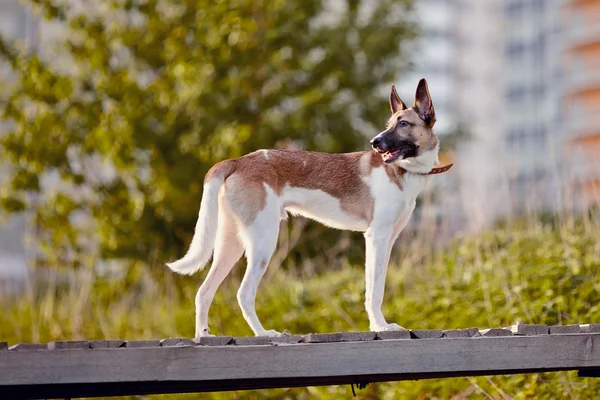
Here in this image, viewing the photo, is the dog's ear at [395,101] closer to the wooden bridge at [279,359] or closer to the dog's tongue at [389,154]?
the dog's tongue at [389,154]

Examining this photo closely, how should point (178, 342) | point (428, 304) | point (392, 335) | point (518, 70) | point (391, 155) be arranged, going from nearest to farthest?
point (178, 342), point (392, 335), point (391, 155), point (428, 304), point (518, 70)

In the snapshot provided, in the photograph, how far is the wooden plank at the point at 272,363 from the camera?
12.8ft

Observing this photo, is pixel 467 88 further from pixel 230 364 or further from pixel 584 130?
pixel 230 364

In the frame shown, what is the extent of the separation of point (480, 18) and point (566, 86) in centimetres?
2654

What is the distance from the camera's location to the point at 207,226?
185 inches

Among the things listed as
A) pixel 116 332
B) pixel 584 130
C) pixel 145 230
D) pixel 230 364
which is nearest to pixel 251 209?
pixel 230 364

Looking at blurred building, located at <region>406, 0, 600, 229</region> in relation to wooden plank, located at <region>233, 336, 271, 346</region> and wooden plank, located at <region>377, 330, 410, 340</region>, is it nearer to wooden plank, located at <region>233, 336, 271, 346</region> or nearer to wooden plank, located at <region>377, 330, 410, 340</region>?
wooden plank, located at <region>377, 330, 410, 340</region>

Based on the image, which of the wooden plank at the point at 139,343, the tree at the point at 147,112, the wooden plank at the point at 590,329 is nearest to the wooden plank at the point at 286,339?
the wooden plank at the point at 139,343

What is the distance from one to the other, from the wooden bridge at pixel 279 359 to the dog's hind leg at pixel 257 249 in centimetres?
38

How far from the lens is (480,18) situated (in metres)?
70.6

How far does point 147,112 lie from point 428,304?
4883mm

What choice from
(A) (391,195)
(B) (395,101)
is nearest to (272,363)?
(A) (391,195)

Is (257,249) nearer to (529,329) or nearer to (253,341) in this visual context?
(253,341)

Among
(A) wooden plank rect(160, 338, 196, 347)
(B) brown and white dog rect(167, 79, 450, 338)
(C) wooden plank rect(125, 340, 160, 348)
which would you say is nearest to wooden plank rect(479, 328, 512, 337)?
(B) brown and white dog rect(167, 79, 450, 338)
